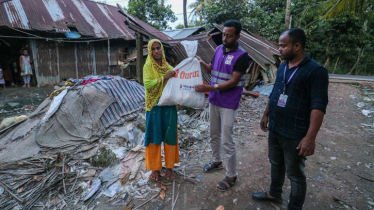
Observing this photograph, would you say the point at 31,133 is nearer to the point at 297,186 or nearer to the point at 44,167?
the point at 44,167

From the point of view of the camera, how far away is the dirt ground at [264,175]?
241 centimetres

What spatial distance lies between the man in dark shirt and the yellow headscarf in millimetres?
1250

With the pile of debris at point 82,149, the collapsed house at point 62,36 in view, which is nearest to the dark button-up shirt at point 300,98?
the pile of debris at point 82,149

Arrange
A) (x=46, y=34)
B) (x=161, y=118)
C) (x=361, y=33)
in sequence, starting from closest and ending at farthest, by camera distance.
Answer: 1. (x=161, y=118)
2. (x=46, y=34)
3. (x=361, y=33)

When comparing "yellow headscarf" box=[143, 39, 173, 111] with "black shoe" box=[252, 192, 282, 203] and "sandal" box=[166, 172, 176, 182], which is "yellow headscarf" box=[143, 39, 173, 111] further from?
"black shoe" box=[252, 192, 282, 203]

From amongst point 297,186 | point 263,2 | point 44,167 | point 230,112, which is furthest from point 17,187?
point 263,2

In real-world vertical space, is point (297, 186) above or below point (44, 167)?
above

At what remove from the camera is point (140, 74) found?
274 inches

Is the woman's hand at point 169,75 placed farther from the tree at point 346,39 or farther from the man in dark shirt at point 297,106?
the tree at point 346,39

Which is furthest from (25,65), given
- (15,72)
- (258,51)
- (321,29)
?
(321,29)

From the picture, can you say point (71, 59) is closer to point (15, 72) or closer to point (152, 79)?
point (15, 72)

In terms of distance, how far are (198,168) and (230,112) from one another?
1127 mm

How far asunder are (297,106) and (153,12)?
54.1 feet

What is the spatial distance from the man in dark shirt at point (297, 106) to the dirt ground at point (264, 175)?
73 cm
